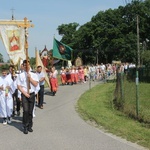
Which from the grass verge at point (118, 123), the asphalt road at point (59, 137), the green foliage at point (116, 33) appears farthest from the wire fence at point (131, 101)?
the green foliage at point (116, 33)

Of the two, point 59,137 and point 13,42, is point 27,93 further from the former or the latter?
point 13,42

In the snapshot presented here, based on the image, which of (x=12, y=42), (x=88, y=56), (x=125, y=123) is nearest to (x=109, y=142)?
(x=125, y=123)

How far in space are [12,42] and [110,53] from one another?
64.6m

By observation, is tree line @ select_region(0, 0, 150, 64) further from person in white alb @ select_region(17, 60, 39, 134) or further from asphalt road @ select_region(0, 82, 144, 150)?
person in white alb @ select_region(17, 60, 39, 134)

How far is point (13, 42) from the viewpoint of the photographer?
48.8ft

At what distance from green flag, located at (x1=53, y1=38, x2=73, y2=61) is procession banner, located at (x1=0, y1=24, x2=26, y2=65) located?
424 inches

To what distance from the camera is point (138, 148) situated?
295 inches

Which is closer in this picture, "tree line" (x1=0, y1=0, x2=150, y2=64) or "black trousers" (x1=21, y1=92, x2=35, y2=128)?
"black trousers" (x1=21, y1=92, x2=35, y2=128)

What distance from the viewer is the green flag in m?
25.9

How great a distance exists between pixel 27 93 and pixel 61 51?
1658cm

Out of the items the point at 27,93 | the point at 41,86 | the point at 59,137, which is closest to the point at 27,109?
the point at 27,93

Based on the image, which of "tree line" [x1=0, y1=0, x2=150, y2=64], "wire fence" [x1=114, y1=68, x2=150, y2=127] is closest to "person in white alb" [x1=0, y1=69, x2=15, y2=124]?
"wire fence" [x1=114, y1=68, x2=150, y2=127]

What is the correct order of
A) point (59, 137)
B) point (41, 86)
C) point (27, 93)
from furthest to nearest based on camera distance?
point (41, 86) < point (27, 93) < point (59, 137)

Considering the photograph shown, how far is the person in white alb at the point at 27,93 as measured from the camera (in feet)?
31.3
